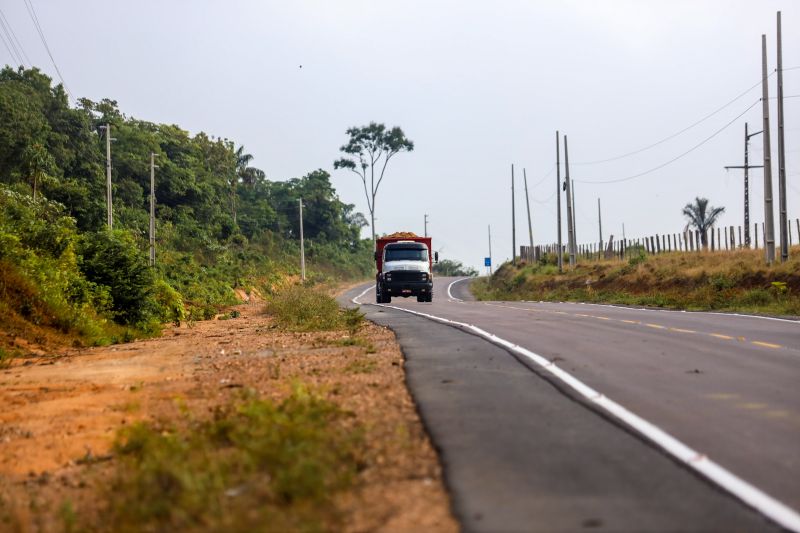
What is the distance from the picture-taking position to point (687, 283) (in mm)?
41188

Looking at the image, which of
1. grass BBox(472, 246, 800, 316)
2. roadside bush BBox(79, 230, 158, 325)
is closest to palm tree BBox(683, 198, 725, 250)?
grass BBox(472, 246, 800, 316)

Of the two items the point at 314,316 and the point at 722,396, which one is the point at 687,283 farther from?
the point at 722,396

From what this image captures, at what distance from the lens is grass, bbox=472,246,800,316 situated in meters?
30.7

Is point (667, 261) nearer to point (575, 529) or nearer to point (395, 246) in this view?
point (395, 246)

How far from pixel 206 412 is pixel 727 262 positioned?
35.2 metres

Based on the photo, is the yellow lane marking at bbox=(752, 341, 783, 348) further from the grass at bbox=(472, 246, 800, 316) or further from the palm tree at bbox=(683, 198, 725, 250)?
the palm tree at bbox=(683, 198, 725, 250)

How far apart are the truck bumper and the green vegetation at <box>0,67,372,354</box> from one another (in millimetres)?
8776

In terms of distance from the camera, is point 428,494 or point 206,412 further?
point 206,412

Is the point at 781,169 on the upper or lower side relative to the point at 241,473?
upper

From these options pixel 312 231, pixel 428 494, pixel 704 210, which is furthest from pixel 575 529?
pixel 312 231

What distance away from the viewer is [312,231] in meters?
99.7

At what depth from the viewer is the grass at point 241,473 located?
5.33 metres

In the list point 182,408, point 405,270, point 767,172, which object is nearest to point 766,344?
point 182,408

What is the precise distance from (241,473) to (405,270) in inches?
1409
